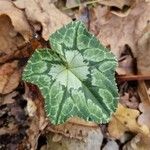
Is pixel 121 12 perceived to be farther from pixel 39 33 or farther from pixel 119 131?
pixel 119 131

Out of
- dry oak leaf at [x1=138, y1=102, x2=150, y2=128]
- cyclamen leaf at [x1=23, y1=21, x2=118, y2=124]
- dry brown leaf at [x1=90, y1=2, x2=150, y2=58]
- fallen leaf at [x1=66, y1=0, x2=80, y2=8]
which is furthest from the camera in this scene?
fallen leaf at [x1=66, y1=0, x2=80, y2=8]

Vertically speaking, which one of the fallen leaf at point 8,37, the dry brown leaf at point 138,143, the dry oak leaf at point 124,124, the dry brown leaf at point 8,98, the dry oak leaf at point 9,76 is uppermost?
the fallen leaf at point 8,37

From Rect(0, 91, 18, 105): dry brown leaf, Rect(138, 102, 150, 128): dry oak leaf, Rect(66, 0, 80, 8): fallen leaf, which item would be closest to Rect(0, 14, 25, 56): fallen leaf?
Rect(0, 91, 18, 105): dry brown leaf

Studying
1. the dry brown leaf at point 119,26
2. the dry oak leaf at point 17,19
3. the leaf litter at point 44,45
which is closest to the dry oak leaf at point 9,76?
the leaf litter at point 44,45

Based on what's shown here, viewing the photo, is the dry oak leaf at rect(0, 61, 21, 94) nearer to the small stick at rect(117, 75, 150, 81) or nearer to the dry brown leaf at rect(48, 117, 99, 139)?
the dry brown leaf at rect(48, 117, 99, 139)

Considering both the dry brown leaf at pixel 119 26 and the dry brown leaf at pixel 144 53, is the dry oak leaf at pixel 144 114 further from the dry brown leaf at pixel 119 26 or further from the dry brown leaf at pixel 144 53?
the dry brown leaf at pixel 119 26

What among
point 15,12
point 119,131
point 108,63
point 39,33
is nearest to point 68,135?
point 119,131
